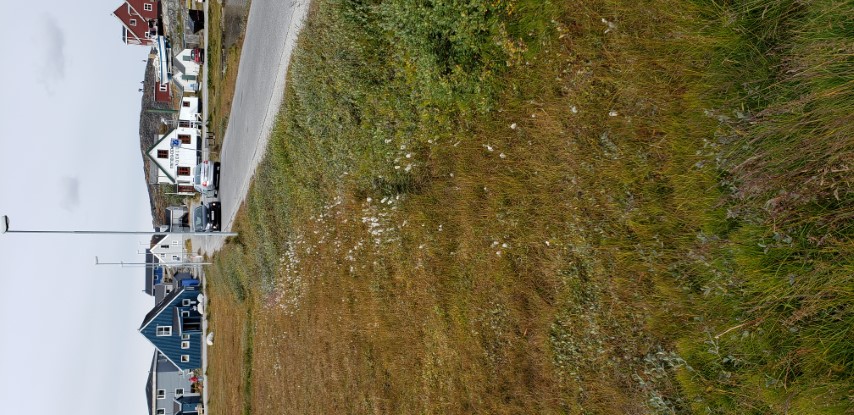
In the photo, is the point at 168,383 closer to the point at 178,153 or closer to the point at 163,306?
the point at 163,306

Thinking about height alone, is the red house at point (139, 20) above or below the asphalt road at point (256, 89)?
above

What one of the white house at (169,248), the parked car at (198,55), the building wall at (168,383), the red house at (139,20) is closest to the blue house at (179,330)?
the white house at (169,248)

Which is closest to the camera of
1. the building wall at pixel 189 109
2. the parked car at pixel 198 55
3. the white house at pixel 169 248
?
the building wall at pixel 189 109

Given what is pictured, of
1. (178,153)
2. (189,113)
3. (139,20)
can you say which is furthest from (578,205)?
(139,20)

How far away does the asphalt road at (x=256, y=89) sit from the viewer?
14633 millimetres

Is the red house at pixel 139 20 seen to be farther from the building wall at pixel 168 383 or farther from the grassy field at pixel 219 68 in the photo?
the building wall at pixel 168 383

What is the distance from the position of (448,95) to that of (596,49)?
8.75 feet

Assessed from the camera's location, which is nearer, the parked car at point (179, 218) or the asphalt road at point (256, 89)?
the asphalt road at point (256, 89)

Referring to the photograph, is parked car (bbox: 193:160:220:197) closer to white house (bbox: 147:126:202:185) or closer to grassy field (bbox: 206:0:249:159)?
grassy field (bbox: 206:0:249:159)

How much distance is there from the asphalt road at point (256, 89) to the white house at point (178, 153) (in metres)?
13.2

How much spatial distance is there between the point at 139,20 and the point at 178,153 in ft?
101

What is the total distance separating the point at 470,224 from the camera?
890 centimetres

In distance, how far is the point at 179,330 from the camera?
39438 millimetres

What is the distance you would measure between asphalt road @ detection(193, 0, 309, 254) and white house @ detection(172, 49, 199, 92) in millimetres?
17549
